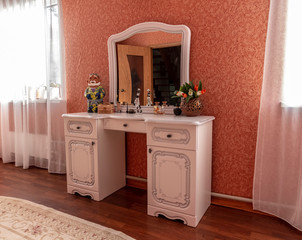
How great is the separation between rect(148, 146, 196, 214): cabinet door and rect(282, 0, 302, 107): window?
860mm

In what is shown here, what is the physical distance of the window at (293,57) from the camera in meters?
1.75

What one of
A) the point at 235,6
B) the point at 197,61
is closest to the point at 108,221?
the point at 197,61

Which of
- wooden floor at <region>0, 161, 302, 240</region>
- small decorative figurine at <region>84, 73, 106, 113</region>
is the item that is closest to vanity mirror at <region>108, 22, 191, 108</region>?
small decorative figurine at <region>84, 73, 106, 113</region>

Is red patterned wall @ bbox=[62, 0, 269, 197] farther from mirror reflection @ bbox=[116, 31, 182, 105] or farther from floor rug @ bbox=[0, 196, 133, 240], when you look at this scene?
floor rug @ bbox=[0, 196, 133, 240]

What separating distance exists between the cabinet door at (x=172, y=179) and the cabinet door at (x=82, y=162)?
61 centimetres

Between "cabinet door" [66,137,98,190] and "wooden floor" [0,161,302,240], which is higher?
"cabinet door" [66,137,98,190]

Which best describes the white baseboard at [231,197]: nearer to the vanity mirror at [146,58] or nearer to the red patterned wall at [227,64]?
the red patterned wall at [227,64]

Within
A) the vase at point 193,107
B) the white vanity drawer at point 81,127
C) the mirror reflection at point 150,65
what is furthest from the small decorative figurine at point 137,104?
the vase at point 193,107

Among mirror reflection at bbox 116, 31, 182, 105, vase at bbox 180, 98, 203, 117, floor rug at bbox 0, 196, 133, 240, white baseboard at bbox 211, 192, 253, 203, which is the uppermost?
mirror reflection at bbox 116, 31, 182, 105

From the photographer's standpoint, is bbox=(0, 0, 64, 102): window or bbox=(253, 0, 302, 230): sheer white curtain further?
bbox=(0, 0, 64, 102): window

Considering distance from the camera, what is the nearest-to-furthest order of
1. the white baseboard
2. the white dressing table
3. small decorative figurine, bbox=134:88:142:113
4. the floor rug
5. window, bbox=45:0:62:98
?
1. the floor rug
2. the white dressing table
3. the white baseboard
4. small decorative figurine, bbox=134:88:142:113
5. window, bbox=45:0:62:98

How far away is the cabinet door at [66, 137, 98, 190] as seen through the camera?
230 centimetres

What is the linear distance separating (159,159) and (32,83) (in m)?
2.18

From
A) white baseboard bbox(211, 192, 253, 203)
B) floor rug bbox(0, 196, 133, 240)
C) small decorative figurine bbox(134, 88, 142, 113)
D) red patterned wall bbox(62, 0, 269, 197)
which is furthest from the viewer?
small decorative figurine bbox(134, 88, 142, 113)
